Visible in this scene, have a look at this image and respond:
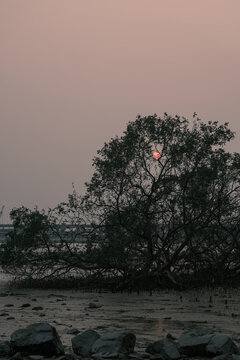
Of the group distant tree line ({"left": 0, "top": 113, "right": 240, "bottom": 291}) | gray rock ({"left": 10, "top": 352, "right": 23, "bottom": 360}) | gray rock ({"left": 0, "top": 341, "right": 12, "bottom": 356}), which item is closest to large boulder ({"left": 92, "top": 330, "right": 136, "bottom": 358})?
gray rock ({"left": 10, "top": 352, "right": 23, "bottom": 360})

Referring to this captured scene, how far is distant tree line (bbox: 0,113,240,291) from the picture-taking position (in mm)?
18875

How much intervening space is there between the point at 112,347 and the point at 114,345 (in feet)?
0.14

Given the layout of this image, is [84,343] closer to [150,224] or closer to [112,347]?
[112,347]

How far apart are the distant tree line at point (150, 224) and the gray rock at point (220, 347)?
10.5 meters

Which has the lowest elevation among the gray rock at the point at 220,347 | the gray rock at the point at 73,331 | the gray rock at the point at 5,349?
the gray rock at the point at 5,349

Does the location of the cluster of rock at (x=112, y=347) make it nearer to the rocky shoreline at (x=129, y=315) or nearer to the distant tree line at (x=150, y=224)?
the rocky shoreline at (x=129, y=315)

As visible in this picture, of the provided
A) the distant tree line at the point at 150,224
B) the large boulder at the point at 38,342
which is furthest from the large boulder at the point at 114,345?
the distant tree line at the point at 150,224

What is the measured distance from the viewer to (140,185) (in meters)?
19.7

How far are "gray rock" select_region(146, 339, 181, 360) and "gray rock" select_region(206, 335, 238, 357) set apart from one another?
0.45 m

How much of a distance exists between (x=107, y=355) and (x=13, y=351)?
139 centimetres

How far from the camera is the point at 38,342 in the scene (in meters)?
8.13

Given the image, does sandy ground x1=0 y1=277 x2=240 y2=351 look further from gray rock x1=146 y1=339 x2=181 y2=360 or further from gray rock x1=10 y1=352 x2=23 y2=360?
gray rock x1=10 y1=352 x2=23 y2=360

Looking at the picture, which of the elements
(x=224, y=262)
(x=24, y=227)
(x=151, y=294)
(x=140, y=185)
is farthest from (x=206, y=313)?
(x=24, y=227)

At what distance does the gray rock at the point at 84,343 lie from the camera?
8.15 m
